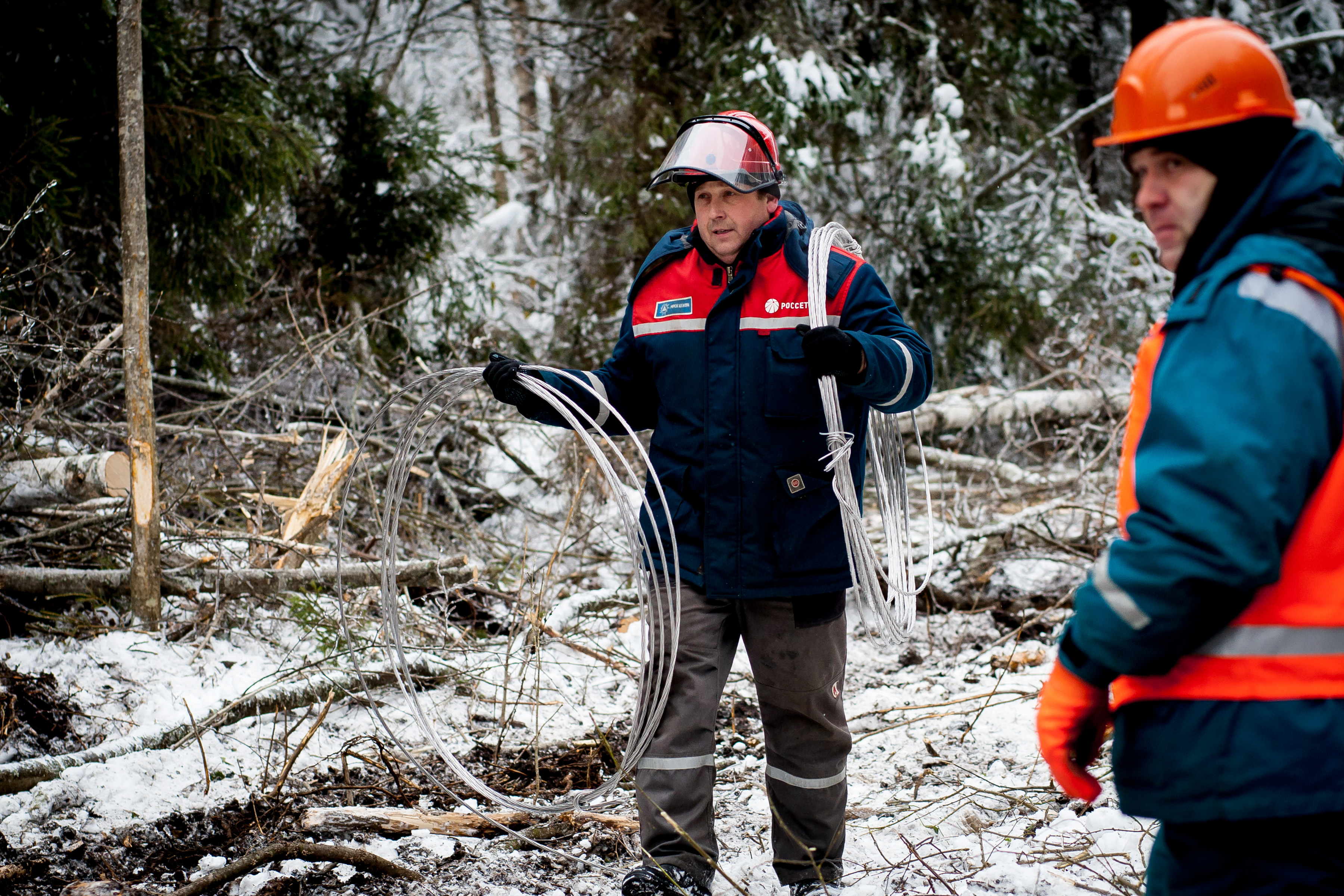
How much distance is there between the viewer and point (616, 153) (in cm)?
738

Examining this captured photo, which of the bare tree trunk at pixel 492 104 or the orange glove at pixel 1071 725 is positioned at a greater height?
the bare tree trunk at pixel 492 104

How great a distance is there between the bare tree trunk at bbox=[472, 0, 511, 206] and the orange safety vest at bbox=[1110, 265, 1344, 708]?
996 cm

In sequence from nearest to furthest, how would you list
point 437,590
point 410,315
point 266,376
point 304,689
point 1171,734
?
point 1171,734, point 304,689, point 437,590, point 266,376, point 410,315

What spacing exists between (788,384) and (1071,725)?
1187 millimetres

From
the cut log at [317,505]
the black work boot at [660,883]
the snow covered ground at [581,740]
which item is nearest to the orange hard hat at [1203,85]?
the snow covered ground at [581,740]

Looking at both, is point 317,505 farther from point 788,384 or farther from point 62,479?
point 788,384

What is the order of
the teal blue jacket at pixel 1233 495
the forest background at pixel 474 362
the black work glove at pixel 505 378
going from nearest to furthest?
the teal blue jacket at pixel 1233 495 < the black work glove at pixel 505 378 < the forest background at pixel 474 362

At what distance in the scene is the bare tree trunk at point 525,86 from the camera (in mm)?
10070

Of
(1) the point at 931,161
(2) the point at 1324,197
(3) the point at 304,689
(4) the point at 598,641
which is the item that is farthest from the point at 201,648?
(1) the point at 931,161

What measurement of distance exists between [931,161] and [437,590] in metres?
5.19

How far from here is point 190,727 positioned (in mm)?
3064

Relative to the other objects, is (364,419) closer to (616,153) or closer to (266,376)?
(266,376)

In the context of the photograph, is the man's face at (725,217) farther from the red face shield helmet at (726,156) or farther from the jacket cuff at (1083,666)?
Result: the jacket cuff at (1083,666)

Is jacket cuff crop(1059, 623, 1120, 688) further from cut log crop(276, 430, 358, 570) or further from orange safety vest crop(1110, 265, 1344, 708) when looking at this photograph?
cut log crop(276, 430, 358, 570)
